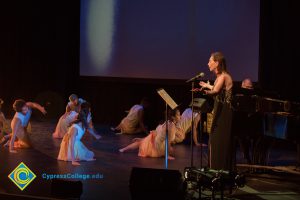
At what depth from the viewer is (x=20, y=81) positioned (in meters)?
14.5

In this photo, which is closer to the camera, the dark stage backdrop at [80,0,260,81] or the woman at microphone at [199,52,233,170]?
the woman at microphone at [199,52,233,170]

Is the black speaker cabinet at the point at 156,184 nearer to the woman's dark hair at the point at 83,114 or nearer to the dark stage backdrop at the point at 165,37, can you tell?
the woman's dark hair at the point at 83,114

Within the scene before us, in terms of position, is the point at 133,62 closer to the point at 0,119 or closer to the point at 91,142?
the point at 91,142

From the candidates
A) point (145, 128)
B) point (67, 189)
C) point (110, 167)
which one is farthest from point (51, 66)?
point (67, 189)

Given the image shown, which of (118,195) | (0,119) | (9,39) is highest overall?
(9,39)

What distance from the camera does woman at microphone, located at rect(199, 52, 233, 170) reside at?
6820 millimetres

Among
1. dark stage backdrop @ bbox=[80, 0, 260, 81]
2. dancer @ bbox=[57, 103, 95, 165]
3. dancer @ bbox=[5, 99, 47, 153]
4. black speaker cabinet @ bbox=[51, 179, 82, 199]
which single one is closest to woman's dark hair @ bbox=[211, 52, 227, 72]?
dancer @ bbox=[57, 103, 95, 165]

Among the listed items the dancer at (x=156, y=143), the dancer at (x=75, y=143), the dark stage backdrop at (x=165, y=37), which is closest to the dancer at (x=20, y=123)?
the dancer at (x=75, y=143)

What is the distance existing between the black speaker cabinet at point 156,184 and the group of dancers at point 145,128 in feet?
6.66

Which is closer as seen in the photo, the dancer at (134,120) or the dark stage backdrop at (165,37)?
the dark stage backdrop at (165,37)

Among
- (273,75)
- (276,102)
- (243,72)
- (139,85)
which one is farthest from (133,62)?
(276,102)

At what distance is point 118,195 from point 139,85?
22.4 feet

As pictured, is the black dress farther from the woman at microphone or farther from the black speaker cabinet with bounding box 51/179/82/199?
the black speaker cabinet with bounding box 51/179/82/199

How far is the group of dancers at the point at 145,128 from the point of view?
686 centimetres
